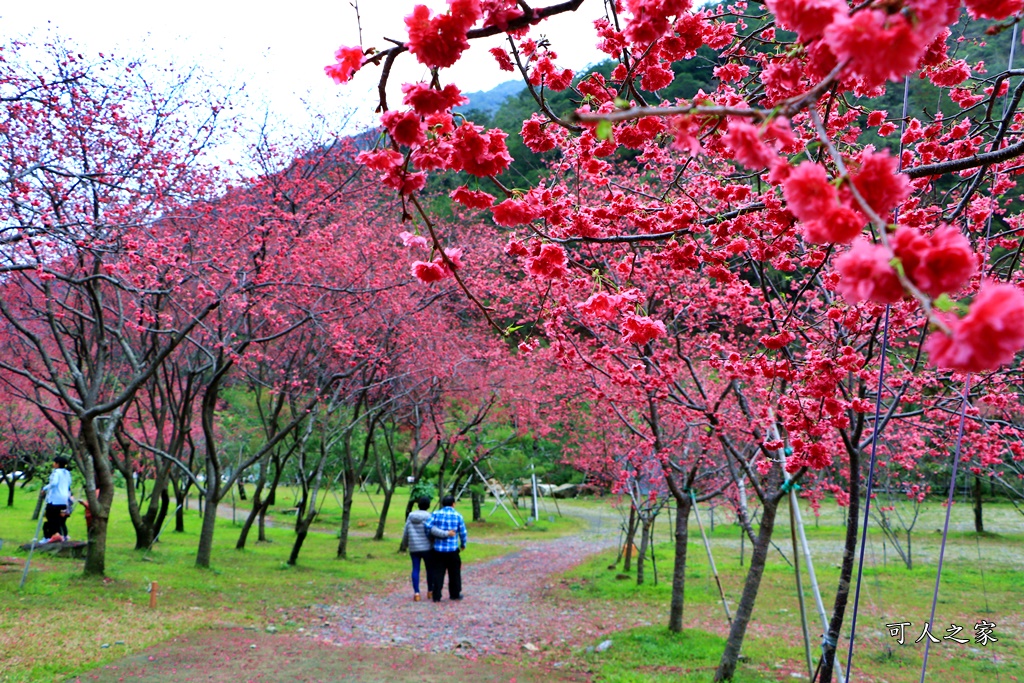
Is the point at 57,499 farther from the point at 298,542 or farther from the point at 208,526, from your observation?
the point at 298,542

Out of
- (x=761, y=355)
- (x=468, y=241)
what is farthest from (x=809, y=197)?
(x=468, y=241)

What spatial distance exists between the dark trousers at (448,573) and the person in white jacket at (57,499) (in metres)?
6.27

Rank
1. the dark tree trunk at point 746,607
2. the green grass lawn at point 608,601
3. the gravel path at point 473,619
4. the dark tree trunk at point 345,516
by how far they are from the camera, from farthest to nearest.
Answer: the dark tree trunk at point 345,516
the gravel path at point 473,619
the green grass lawn at point 608,601
the dark tree trunk at point 746,607

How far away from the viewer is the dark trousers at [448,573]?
9383 mm

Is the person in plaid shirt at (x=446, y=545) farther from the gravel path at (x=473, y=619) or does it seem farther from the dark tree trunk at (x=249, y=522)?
the dark tree trunk at (x=249, y=522)

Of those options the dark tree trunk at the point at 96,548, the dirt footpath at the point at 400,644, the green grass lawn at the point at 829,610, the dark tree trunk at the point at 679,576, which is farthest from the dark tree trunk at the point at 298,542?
the dark tree trunk at the point at 679,576

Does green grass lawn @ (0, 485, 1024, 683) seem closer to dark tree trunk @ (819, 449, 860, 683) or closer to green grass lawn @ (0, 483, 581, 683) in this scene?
green grass lawn @ (0, 483, 581, 683)

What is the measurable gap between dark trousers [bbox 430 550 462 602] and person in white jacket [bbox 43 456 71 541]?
627 cm

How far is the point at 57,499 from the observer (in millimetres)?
10820

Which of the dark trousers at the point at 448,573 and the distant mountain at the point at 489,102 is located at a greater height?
the distant mountain at the point at 489,102

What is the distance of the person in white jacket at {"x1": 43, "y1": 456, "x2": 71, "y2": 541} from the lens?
10781 mm

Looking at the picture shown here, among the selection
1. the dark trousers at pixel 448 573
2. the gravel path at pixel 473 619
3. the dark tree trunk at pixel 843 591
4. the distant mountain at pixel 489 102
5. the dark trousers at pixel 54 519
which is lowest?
the gravel path at pixel 473 619

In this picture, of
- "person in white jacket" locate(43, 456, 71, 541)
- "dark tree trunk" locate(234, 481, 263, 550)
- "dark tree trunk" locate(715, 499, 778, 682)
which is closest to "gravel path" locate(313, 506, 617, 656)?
"dark tree trunk" locate(715, 499, 778, 682)

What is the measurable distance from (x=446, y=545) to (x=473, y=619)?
1.18 meters
